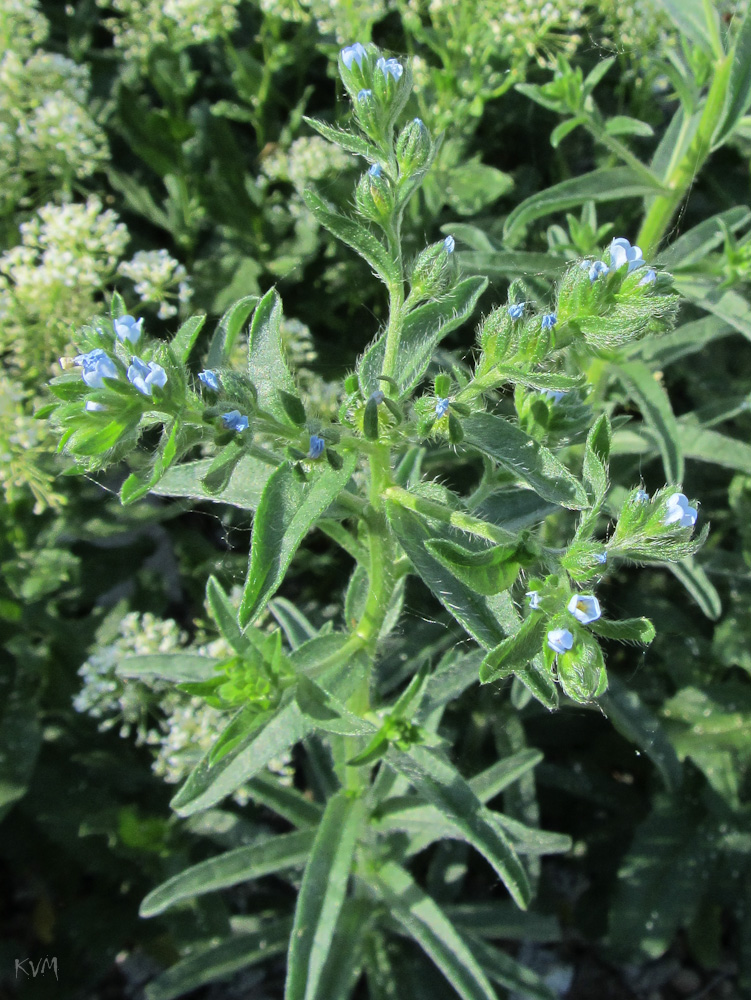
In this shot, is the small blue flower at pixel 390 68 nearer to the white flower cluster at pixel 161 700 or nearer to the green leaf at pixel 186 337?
the green leaf at pixel 186 337

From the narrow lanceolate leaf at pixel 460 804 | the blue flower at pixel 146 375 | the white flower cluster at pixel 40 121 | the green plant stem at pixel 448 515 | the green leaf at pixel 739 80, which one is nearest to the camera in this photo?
the blue flower at pixel 146 375

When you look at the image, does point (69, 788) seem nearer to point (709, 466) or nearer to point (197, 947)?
point (197, 947)

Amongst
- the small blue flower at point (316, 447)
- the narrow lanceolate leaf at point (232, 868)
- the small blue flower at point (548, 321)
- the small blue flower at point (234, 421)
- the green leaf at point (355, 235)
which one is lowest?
the narrow lanceolate leaf at point (232, 868)

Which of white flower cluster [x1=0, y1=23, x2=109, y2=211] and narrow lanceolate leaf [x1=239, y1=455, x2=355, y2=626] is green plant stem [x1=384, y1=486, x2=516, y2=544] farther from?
white flower cluster [x1=0, y1=23, x2=109, y2=211]

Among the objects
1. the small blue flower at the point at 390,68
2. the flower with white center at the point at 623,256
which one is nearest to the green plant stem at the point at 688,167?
the flower with white center at the point at 623,256

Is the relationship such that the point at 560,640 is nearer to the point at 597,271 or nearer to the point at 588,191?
the point at 597,271

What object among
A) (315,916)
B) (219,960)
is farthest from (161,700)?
(315,916)

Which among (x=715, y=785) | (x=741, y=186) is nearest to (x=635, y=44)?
(x=741, y=186)

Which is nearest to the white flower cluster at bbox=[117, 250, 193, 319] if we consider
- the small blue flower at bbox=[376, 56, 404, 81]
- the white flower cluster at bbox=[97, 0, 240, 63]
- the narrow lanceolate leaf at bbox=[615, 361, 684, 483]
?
the white flower cluster at bbox=[97, 0, 240, 63]
